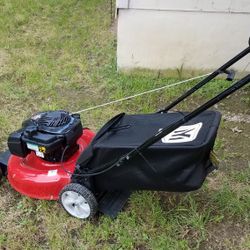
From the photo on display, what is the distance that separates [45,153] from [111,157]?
1.28ft

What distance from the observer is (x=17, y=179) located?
8.14 feet

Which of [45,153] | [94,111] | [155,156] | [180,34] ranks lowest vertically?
[94,111]

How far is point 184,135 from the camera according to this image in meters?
2.05

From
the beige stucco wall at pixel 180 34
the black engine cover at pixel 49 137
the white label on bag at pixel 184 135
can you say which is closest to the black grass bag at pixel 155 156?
the white label on bag at pixel 184 135

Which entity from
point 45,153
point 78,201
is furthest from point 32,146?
point 78,201

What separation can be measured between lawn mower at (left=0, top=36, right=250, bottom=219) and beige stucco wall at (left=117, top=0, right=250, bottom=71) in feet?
4.49

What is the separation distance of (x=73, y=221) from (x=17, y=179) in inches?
15.9

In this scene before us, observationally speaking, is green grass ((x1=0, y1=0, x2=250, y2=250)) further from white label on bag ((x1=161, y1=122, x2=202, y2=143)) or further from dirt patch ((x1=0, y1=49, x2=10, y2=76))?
white label on bag ((x1=161, y1=122, x2=202, y2=143))

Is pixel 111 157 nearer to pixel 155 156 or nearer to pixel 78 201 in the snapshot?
pixel 155 156

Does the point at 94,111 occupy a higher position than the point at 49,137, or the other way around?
the point at 49,137

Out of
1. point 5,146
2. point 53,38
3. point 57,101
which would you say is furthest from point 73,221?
point 53,38

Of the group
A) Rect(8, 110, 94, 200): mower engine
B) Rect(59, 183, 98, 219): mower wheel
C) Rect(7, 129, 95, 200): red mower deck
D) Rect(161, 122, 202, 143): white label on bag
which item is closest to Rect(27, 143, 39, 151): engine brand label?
Rect(8, 110, 94, 200): mower engine

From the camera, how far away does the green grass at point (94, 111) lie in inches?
90.7

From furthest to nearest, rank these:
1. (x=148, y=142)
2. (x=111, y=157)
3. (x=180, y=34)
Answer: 1. (x=180, y=34)
2. (x=111, y=157)
3. (x=148, y=142)
